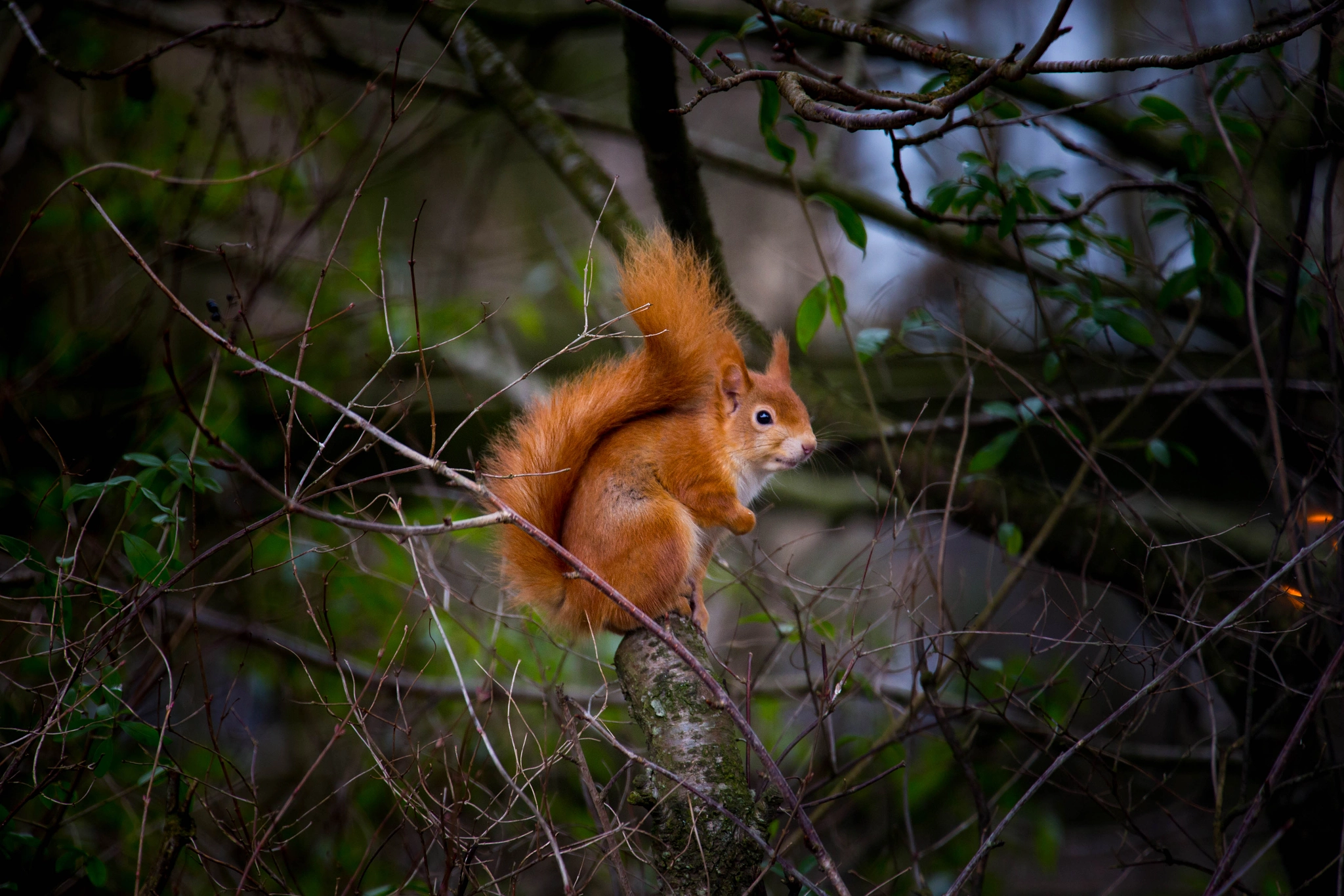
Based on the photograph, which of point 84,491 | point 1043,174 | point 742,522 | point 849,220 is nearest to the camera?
point 84,491

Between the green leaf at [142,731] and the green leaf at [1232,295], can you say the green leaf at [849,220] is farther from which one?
the green leaf at [142,731]

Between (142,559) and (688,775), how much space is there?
1.05 meters

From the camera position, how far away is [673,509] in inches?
74.2

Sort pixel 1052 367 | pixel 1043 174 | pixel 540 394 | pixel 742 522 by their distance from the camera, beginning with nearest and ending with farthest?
pixel 742 522 → pixel 1043 174 → pixel 1052 367 → pixel 540 394

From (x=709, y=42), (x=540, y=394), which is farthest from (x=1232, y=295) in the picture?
(x=540, y=394)

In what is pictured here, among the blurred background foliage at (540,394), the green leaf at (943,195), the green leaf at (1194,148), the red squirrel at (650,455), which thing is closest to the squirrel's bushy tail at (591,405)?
the red squirrel at (650,455)

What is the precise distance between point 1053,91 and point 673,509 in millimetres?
1929

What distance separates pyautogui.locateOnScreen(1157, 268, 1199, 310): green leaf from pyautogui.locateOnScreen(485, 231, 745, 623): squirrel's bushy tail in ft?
3.72

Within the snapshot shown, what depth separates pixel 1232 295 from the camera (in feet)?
6.58

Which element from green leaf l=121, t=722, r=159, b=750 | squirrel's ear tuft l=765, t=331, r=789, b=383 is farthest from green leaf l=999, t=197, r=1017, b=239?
green leaf l=121, t=722, r=159, b=750

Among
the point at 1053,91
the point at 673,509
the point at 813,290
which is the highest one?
the point at 1053,91

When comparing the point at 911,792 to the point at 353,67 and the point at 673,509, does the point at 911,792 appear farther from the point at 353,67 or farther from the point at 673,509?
the point at 353,67

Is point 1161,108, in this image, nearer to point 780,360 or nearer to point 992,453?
point 992,453

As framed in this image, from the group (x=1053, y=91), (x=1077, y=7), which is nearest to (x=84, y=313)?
(x=1053, y=91)
